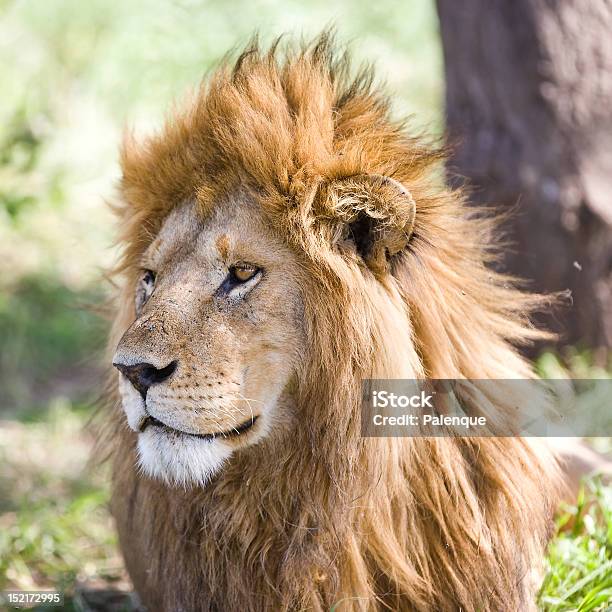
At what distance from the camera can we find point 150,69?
8.41 meters

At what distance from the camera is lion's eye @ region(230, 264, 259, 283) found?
2.54 m

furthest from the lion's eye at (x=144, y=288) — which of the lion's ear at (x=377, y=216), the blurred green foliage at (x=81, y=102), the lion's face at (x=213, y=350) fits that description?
the blurred green foliage at (x=81, y=102)

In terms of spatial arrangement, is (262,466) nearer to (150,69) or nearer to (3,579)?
(3,579)

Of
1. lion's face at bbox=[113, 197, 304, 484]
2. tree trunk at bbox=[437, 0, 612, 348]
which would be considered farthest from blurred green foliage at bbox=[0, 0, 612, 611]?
lion's face at bbox=[113, 197, 304, 484]

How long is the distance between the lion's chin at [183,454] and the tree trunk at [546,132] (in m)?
2.25

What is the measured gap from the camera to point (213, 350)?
243 centimetres

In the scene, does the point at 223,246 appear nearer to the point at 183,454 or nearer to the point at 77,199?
the point at 183,454

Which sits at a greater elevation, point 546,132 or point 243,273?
point 546,132

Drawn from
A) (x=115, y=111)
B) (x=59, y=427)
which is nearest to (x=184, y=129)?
(x=59, y=427)

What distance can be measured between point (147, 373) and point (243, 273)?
37cm

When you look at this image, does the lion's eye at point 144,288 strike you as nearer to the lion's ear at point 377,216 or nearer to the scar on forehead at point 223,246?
the scar on forehead at point 223,246

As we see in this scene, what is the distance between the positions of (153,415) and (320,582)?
0.67m

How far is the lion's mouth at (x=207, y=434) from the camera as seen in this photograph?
2.44m

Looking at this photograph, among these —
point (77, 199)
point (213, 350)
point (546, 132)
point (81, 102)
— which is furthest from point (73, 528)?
point (81, 102)
